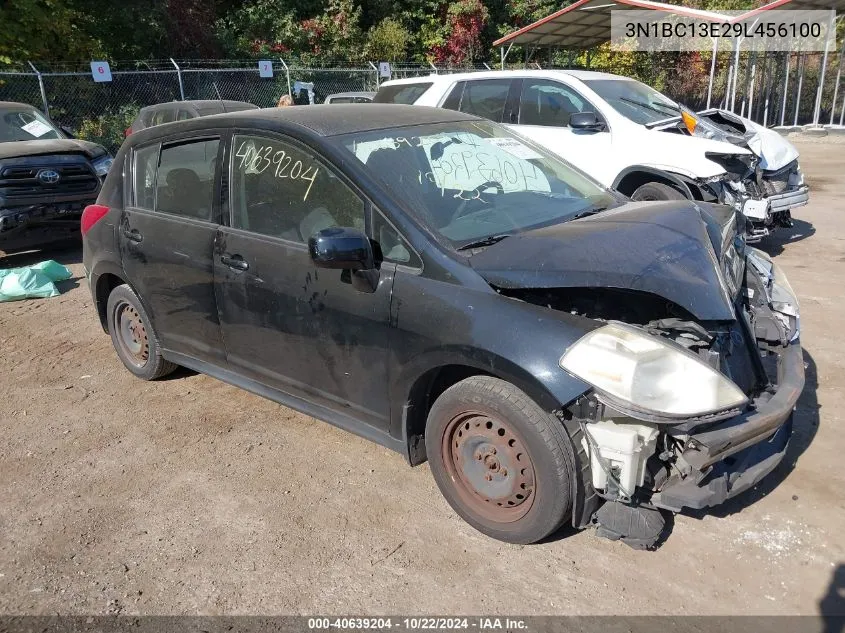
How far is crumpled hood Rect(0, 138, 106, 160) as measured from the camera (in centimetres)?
830

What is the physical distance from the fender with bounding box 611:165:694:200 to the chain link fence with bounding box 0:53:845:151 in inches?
476

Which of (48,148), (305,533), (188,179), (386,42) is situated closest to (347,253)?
(305,533)

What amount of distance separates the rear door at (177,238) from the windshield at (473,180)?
103cm

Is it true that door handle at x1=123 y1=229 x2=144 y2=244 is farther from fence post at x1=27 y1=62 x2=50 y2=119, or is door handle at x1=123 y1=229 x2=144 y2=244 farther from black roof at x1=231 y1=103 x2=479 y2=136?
fence post at x1=27 y1=62 x2=50 y2=119

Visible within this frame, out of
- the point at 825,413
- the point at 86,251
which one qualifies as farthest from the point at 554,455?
the point at 86,251

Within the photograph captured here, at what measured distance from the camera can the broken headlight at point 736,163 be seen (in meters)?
6.98

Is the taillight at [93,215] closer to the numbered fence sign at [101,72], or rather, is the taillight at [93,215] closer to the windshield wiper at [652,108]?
the windshield wiper at [652,108]

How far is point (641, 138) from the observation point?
7.29 m

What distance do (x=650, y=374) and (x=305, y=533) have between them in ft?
5.65

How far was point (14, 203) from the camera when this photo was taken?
25.9 ft

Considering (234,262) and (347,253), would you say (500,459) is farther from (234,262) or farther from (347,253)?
(234,262)

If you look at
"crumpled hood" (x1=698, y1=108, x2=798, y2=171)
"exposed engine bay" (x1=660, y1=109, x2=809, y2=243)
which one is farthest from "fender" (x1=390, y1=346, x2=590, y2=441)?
"crumpled hood" (x1=698, y1=108, x2=798, y2=171)

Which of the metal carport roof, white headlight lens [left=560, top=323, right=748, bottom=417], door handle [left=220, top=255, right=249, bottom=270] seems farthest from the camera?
the metal carport roof

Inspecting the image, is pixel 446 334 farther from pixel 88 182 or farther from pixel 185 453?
pixel 88 182
